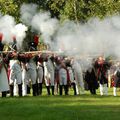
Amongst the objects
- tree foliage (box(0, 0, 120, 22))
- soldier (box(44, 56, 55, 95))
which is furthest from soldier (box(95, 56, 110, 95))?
tree foliage (box(0, 0, 120, 22))

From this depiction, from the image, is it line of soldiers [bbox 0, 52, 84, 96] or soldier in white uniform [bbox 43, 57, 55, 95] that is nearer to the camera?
line of soldiers [bbox 0, 52, 84, 96]

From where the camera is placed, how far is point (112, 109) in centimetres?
1889

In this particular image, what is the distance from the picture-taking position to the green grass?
16938mm

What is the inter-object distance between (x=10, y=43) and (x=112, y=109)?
7.86m

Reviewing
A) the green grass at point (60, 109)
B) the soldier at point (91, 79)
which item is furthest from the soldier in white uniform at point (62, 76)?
the green grass at point (60, 109)

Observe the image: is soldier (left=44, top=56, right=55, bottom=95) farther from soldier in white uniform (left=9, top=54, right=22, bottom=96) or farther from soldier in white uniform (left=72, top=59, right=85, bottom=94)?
soldier in white uniform (left=9, top=54, right=22, bottom=96)

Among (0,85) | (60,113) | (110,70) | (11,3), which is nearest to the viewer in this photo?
(60,113)

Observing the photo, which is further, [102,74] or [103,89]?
[103,89]

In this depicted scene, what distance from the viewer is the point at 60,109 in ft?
61.3

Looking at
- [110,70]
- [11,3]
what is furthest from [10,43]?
[11,3]

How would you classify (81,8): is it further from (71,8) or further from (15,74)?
(15,74)

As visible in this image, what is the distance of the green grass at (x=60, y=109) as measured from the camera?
16.9 m

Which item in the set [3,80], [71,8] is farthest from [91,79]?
[71,8]

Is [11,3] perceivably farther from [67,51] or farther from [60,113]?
[60,113]
